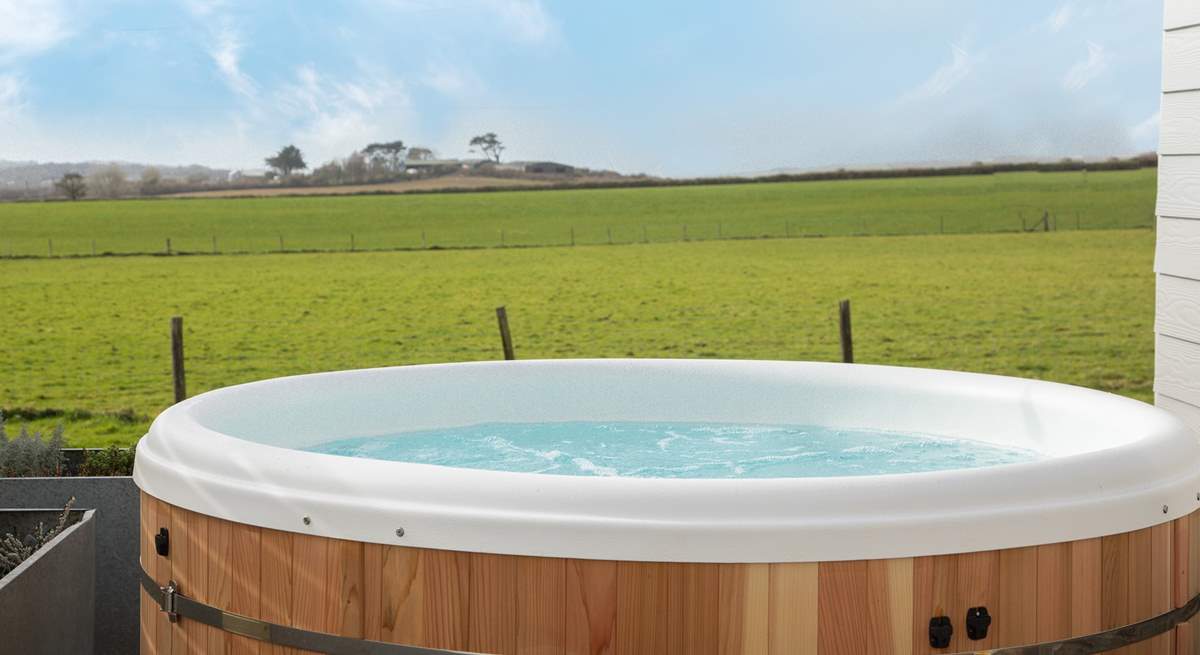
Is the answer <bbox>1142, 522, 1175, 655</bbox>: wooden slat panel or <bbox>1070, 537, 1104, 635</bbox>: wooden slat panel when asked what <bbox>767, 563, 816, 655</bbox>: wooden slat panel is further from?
<bbox>1142, 522, 1175, 655</bbox>: wooden slat panel

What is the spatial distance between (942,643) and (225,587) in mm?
980

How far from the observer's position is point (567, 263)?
15.9 metres

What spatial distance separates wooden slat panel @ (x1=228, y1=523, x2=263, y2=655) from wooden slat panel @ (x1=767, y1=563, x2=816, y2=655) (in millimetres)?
708

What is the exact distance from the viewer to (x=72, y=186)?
15109 mm

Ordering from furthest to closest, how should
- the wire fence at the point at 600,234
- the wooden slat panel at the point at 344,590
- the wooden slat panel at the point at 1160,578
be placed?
the wire fence at the point at 600,234, the wooden slat panel at the point at 1160,578, the wooden slat panel at the point at 344,590

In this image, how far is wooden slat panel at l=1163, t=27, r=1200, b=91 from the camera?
2354 mm

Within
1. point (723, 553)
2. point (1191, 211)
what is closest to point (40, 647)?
point (723, 553)

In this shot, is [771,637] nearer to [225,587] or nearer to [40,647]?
[225,587]

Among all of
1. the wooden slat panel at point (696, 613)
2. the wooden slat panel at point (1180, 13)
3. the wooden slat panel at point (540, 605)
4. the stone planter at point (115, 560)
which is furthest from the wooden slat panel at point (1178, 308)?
the stone planter at point (115, 560)

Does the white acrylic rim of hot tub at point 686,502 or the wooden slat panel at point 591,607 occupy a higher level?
the white acrylic rim of hot tub at point 686,502

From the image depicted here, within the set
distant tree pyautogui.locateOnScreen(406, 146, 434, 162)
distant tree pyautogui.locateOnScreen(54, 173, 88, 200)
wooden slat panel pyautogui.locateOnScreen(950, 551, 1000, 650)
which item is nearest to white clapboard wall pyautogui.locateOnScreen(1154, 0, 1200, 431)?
wooden slat panel pyautogui.locateOnScreen(950, 551, 1000, 650)

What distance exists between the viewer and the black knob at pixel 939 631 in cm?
147

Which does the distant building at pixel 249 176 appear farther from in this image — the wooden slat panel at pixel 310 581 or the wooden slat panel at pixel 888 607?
the wooden slat panel at pixel 888 607

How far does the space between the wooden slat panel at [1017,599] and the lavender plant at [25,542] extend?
5.83 ft
